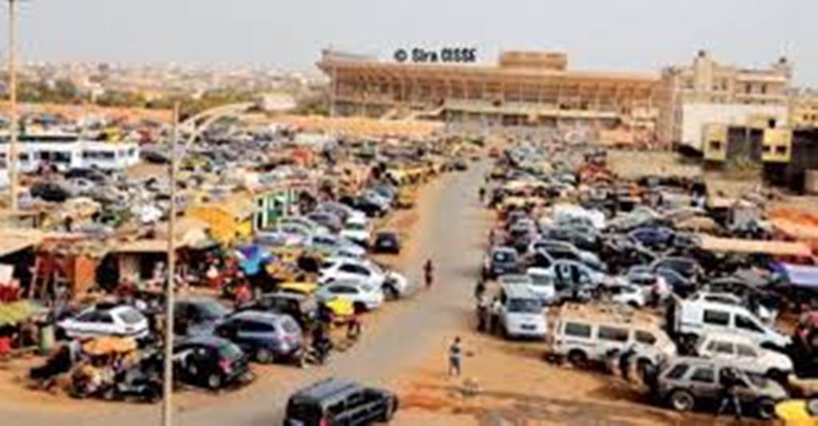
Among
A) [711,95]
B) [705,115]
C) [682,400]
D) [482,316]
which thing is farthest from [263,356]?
[711,95]

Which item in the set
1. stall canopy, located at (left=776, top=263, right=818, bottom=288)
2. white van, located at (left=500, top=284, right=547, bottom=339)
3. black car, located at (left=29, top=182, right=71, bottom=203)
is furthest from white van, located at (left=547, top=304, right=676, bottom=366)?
black car, located at (left=29, top=182, right=71, bottom=203)

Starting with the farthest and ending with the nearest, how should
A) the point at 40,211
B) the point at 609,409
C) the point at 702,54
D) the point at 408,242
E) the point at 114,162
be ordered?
1. the point at 702,54
2. the point at 114,162
3. the point at 408,242
4. the point at 40,211
5. the point at 609,409

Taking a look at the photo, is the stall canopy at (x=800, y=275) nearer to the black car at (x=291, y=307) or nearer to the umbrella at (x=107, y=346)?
the black car at (x=291, y=307)

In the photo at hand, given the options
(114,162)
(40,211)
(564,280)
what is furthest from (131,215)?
(114,162)

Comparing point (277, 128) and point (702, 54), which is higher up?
point (702, 54)

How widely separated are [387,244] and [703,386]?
67.4 feet

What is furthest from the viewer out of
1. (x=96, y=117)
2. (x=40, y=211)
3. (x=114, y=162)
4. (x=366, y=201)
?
(x=96, y=117)

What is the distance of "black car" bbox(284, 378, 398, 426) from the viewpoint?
1880 cm

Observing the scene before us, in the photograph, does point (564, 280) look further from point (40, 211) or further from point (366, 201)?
point (366, 201)

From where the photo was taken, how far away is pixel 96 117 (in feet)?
391

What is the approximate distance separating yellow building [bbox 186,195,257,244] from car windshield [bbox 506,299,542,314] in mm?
10989

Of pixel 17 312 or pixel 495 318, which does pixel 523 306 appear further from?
pixel 17 312

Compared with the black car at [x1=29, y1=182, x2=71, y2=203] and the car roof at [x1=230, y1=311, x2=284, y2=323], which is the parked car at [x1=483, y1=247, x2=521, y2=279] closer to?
the car roof at [x1=230, y1=311, x2=284, y2=323]

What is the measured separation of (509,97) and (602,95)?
1158 cm
